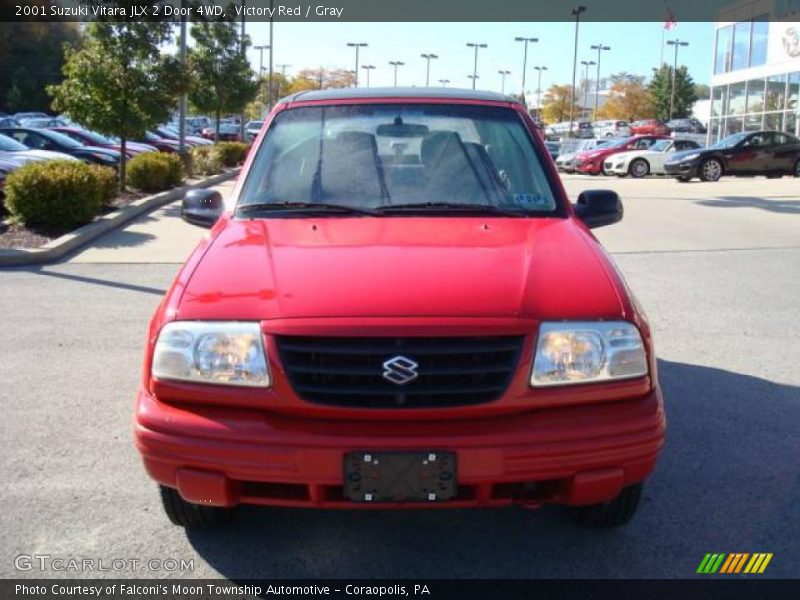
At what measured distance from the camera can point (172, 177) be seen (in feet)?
55.7

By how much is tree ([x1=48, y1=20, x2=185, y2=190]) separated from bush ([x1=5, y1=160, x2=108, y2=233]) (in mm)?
3583

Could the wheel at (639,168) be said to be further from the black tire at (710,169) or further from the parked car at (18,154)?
the parked car at (18,154)

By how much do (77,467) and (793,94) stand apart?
34.1 m

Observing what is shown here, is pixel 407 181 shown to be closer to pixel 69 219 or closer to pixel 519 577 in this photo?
pixel 519 577

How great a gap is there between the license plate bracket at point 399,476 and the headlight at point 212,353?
0.43 m

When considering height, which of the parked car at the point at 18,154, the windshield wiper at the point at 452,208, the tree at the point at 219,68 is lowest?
the windshield wiper at the point at 452,208

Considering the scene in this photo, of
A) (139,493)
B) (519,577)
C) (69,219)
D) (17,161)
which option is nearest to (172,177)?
(17,161)

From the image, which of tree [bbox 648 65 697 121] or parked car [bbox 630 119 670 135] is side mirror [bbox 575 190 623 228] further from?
tree [bbox 648 65 697 121]

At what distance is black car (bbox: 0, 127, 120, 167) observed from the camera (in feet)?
58.4

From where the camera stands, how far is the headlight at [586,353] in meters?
2.77

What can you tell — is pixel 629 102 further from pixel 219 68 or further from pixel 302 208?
pixel 302 208

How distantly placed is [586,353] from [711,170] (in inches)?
964

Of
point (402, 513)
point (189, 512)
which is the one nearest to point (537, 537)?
point (402, 513)

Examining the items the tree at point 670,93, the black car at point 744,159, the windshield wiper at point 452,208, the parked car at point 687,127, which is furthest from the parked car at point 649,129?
the windshield wiper at point 452,208
